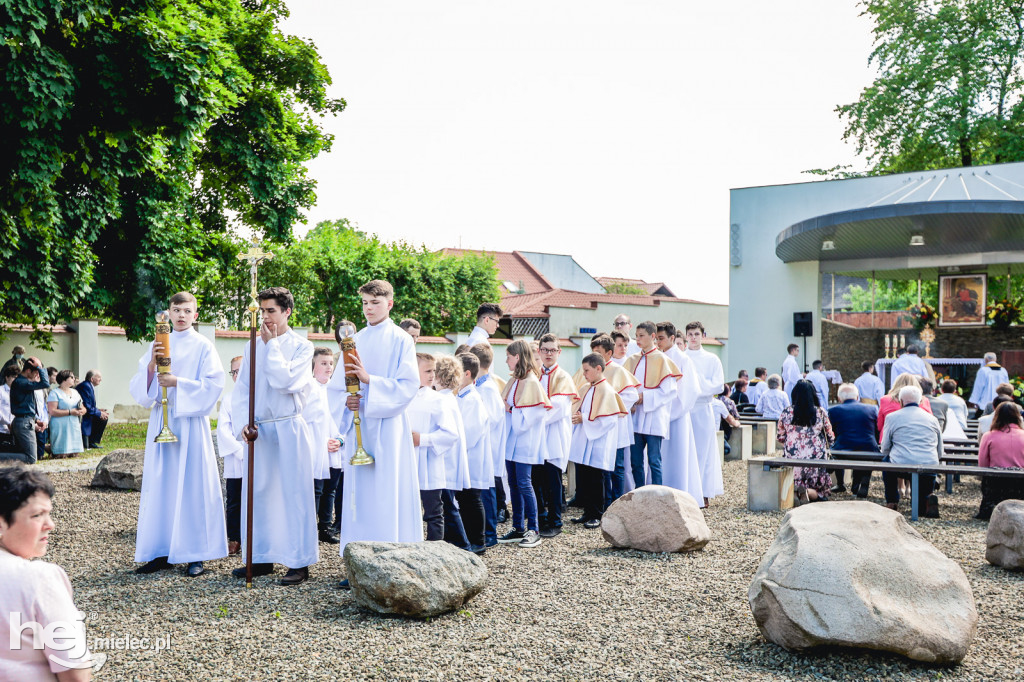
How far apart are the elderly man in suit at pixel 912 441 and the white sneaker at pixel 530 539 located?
4.29m

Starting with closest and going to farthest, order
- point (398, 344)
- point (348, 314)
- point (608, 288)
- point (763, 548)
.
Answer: point (398, 344)
point (763, 548)
point (348, 314)
point (608, 288)

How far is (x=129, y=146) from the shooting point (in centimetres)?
1210

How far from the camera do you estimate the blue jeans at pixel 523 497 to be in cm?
802

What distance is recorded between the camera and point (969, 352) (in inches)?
971

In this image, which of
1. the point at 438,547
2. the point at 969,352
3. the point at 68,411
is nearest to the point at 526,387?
the point at 438,547

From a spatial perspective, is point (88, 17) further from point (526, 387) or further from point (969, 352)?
point (969, 352)

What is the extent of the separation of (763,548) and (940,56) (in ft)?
99.0

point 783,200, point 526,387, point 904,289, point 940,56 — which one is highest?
point 940,56

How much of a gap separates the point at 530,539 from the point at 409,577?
2.62 m

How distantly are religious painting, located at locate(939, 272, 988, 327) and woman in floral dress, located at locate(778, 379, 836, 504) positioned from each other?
676 inches

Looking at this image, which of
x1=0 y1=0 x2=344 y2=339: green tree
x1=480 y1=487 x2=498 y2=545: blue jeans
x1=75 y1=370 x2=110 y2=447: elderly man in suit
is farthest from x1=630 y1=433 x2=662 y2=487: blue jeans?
x1=75 y1=370 x2=110 y2=447: elderly man in suit

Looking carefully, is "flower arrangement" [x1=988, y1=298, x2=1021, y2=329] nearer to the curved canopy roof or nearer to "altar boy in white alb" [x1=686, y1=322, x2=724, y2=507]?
the curved canopy roof

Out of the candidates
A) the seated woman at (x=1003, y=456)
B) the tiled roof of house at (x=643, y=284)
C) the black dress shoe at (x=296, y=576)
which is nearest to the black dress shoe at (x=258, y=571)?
the black dress shoe at (x=296, y=576)

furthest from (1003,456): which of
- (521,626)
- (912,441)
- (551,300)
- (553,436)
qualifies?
(551,300)
